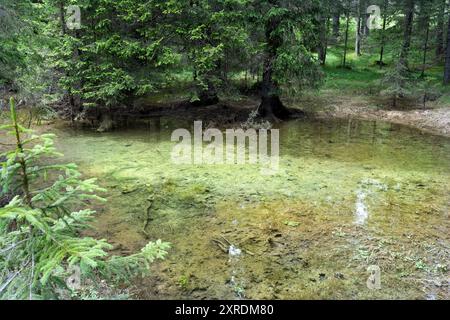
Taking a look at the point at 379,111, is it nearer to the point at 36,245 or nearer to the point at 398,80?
the point at 398,80

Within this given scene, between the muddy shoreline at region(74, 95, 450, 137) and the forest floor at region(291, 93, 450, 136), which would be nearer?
the forest floor at region(291, 93, 450, 136)

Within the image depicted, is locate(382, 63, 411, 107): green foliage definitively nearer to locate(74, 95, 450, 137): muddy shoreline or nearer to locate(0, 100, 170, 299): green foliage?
locate(74, 95, 450, 137): muddy shoreline

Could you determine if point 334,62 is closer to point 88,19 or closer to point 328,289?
point 88,19

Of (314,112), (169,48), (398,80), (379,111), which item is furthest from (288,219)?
(398,80)

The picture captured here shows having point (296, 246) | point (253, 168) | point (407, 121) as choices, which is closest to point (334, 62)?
point (407, 121)

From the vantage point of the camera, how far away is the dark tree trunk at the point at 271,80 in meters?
14.7

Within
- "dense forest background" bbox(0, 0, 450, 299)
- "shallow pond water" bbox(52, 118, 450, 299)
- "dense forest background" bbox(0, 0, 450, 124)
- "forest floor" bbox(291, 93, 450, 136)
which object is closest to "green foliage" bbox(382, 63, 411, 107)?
"dense forest background" bbox(0, 0, 450, 299)

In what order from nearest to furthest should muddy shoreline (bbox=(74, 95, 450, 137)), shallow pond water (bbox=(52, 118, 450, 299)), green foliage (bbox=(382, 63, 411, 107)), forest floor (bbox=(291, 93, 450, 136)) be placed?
shallow pond water (bbox=(52, 118, 450, 299))
forest floor (bbox=(291, 93, 450, 136))
muddy shoreline (bbox=(74, 95, 450, 137))
green foliage (bbox=(382, 63, 411, 107))

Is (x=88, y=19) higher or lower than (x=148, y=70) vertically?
higher

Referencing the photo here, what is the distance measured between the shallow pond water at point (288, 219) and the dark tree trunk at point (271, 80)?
434 centimetres

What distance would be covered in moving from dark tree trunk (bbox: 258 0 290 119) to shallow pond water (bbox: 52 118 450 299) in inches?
171

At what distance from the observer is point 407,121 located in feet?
50.4

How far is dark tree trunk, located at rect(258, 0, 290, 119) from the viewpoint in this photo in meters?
14.7
